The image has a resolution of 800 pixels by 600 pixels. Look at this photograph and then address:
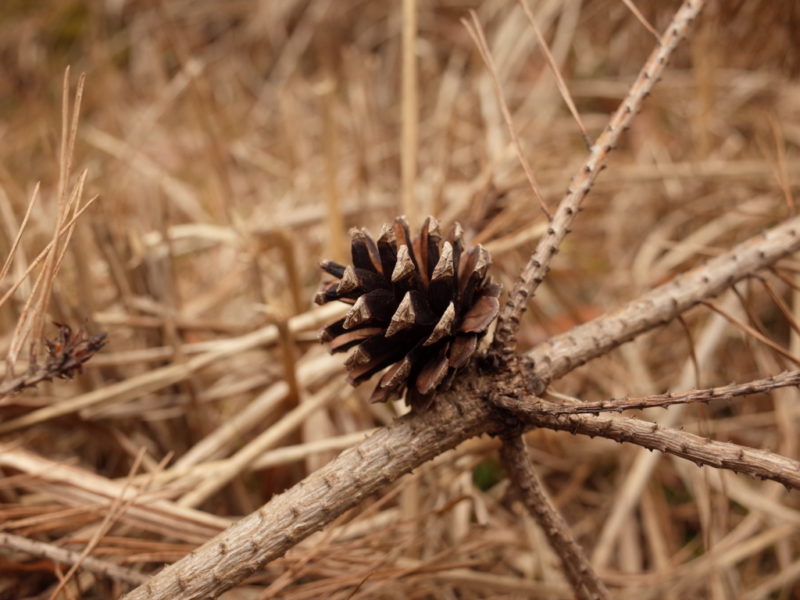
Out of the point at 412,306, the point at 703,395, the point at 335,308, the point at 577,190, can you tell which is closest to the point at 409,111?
the point at 335,308

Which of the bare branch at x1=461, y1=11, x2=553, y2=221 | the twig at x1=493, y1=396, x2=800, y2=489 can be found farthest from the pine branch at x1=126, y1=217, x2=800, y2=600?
the bare branch at x1=461, y1=11, x2=553, y2=221

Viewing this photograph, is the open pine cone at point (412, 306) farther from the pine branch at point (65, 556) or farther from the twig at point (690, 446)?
the pine branch at point (65, 556)

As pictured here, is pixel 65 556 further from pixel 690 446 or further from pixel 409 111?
pixel 409 111

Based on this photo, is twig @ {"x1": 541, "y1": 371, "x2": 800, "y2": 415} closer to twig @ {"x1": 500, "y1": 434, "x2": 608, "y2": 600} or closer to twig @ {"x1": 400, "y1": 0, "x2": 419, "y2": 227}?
twig @ {"x1": 500, "y1": 434, "x2": 608, "y2": 600}

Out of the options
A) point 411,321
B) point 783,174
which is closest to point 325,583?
point 411,321

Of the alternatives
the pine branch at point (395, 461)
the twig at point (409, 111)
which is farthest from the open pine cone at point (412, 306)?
the twig at point (409, 111)

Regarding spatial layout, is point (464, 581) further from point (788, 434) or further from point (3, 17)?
point (3, 17)
